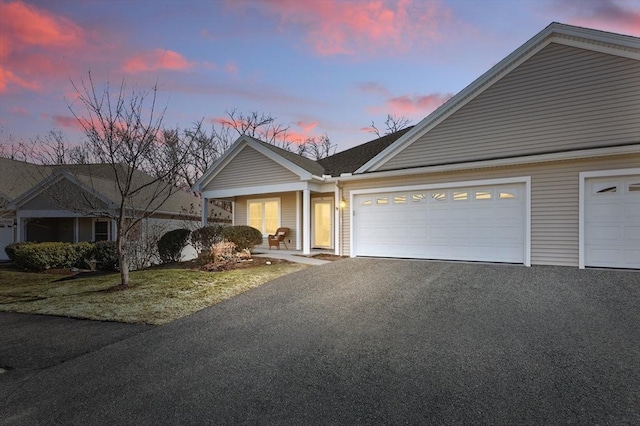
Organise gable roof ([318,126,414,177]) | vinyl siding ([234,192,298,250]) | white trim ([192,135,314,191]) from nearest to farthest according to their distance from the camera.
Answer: white trim ([192,135,314,191]), gable roof ([318,126,414,177]), vinyl siding ([234,192,298,250])

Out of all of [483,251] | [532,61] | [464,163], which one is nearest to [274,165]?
[464,163]

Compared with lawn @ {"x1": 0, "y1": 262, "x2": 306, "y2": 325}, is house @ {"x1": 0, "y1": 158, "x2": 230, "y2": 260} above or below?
above

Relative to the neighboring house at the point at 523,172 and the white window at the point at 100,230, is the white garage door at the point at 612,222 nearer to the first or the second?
the neighboring house at the point at 523,172

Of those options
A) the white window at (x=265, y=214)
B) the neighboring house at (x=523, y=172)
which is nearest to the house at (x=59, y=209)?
the white window at (x=265, y=214)

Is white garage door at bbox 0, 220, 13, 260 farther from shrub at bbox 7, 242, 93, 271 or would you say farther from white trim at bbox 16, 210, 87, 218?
shrub at bbox 7, 242, 93, 271

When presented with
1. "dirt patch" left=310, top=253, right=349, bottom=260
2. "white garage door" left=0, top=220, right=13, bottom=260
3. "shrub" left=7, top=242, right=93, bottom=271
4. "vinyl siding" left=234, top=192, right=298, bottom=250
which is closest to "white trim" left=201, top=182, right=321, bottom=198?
"vinyl siding" left=234, top=192, right=298, bottom=250

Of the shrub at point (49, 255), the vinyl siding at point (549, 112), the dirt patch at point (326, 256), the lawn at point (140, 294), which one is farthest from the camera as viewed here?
the shrub at point (49, 255)

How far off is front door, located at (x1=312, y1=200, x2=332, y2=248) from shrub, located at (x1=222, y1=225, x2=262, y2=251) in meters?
2.83

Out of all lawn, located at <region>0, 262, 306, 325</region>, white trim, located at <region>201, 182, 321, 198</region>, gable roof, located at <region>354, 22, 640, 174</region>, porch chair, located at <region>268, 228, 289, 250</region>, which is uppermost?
gable roof, located at <region>354, 22, 640, 174</region>

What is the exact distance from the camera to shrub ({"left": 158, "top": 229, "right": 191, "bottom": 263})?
13641 millimetres

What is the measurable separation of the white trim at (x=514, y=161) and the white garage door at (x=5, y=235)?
18.7 metres

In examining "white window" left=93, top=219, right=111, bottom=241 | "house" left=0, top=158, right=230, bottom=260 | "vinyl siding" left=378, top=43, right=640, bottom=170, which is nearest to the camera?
"vinyl siding" left=378, top=43, right=640, bottom=170

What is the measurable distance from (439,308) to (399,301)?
788mm

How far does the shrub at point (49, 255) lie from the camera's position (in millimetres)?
13414
